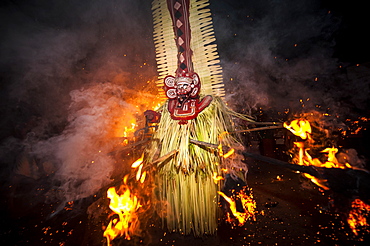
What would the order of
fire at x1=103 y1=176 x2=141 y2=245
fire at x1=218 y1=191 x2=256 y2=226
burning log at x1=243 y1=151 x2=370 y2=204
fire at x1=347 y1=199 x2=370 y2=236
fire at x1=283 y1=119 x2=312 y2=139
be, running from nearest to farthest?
burning log at x1=243 y1=151 x2=370 y2=204 < fire at x1=283 y1=119 x2=312 y2=139 < fire at x1=347 y1=199 x2=370 y2=236 < fire at x1=103 y1=176 x2=141 y2=245 < fire at x1=218 y1=191 x2=256 y2=226

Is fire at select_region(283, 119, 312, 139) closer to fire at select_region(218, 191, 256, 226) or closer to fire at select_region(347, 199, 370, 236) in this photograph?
fire at select_region(218, 191, 256, 226)

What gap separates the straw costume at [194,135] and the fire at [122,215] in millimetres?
747

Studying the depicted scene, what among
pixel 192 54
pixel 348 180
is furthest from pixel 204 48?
pixel 348 180

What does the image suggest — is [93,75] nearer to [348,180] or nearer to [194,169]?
[194,169]

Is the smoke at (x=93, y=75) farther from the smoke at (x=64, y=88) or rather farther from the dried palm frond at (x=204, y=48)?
the dried palm frond at (x=204, y=48)

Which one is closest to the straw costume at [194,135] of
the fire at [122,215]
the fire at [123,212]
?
the fire at [123,212]

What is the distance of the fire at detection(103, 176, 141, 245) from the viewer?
8.57ft

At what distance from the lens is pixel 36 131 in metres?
4.89

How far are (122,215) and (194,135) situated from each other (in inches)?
90.5

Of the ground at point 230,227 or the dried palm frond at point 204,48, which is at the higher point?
the dried palm frond at point 204,48

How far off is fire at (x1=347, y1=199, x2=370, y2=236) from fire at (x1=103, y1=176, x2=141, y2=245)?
3.59 m

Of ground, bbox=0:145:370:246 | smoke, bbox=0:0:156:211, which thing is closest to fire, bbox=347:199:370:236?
ground, bbox=0:145:370:246

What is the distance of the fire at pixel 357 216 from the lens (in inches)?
93.4

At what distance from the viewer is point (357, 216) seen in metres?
2.58
